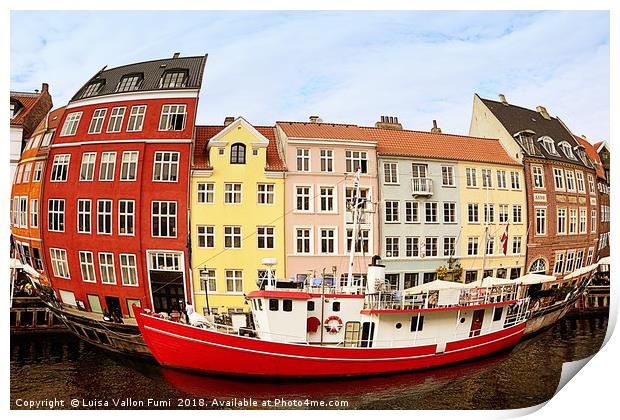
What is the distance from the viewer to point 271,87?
9305 mm

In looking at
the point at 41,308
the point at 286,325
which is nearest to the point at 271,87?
the point at 286,325

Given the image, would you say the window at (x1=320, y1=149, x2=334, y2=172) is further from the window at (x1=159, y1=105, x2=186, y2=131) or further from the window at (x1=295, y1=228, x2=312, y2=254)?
the window at (x1=159, y1=105, x2=186, y2=131)

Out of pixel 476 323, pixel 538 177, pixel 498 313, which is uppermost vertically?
pixel 538 177

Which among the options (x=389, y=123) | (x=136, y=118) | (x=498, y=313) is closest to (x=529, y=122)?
(x=389, y=123)

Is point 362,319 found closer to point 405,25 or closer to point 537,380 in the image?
point 537,380

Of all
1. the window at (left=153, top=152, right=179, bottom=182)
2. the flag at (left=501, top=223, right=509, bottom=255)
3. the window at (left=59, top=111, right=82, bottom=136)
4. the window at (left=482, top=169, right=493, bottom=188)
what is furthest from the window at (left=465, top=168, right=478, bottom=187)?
the window at (left=59, top=111, right=82, bottom=136)

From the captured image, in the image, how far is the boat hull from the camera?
9.57m

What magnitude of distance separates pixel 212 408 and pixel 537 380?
4.46 metres

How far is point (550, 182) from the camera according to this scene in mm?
10422

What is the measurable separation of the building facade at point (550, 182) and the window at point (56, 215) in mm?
5562

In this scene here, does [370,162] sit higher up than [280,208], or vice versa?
[370,162]

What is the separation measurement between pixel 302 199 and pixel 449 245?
208cm

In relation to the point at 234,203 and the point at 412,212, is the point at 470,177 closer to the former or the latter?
the point at 412,212

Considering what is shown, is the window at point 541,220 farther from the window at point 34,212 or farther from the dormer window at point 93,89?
the window at point 34,212
